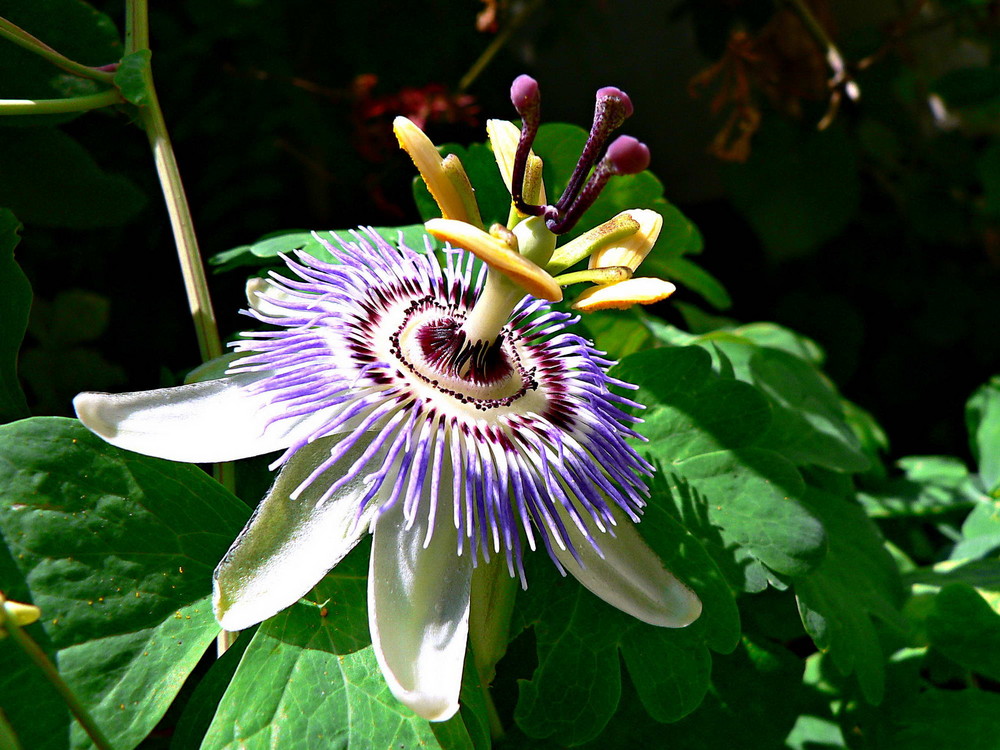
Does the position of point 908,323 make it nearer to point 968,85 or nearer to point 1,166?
point 968,85

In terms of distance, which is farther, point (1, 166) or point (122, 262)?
point (122, 262)

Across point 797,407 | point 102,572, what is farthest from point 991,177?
point 102,572

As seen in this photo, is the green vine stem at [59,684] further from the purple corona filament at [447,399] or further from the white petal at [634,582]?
the white petal at [634,582]

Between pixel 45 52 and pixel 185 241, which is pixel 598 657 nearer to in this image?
pixel 185 241

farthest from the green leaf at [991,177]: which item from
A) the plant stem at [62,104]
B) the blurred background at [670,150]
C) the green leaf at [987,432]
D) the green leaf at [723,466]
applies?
the plant stem at [62,104]

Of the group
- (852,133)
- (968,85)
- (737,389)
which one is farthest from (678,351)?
(852,133)

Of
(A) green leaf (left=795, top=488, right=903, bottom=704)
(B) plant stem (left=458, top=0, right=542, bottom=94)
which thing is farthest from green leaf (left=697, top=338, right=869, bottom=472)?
(B) plant stem (left=458, top=0, right=542, bottom=94)
